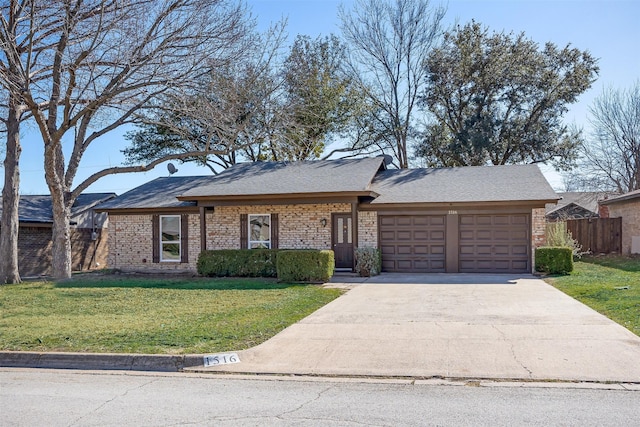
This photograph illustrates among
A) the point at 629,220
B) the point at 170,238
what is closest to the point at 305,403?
the point at 170,238

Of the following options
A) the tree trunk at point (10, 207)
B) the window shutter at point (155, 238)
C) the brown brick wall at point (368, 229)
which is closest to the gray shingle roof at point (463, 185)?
the brown brick wall at point (368, 229)

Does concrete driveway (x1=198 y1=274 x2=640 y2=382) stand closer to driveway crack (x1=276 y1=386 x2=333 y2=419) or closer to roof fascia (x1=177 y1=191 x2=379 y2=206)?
driveway crack (x1=276 y1=386 x2=333 y2=419)

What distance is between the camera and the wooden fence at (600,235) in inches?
1070

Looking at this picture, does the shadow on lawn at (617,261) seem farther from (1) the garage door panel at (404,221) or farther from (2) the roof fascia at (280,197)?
(2) the roof fascia at (280,197)

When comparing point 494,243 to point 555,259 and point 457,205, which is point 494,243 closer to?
point 457,205

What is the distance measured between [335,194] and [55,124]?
9.32 m

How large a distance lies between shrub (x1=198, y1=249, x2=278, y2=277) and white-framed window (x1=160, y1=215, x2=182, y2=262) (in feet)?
10.2

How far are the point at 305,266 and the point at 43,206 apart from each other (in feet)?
54.0

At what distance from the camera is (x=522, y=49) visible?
34188 mm

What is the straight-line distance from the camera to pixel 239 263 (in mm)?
19375

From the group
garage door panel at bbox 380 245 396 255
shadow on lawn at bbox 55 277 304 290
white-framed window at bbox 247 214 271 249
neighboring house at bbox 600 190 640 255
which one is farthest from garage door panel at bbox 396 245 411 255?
neighboring house at bbox 600 190 640 255

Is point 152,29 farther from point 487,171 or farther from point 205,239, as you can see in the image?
point 487,171

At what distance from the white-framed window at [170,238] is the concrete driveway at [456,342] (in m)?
10.8

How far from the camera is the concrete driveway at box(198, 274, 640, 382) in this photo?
7.31 m
